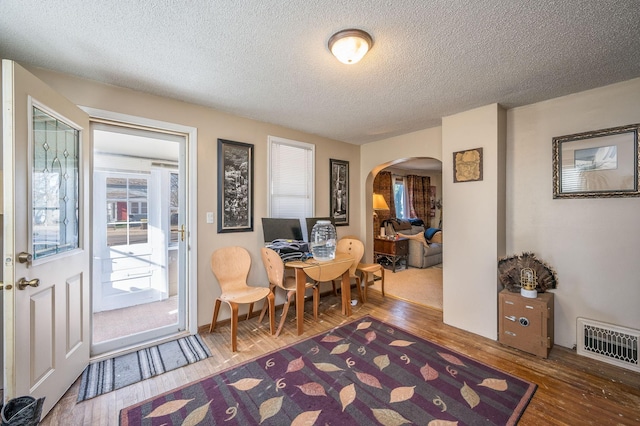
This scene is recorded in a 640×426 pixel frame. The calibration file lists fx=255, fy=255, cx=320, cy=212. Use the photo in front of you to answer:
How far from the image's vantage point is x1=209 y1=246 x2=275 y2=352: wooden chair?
246cm

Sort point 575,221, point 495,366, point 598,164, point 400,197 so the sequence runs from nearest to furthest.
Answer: point 495,366 → point 598,164 → point 575,221 → point 400,197

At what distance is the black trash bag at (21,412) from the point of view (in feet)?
3.60

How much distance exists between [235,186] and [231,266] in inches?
34.3

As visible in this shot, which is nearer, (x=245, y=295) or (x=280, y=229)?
(x=245, y=295)

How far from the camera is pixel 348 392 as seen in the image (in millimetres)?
1743

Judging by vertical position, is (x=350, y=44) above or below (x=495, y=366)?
above

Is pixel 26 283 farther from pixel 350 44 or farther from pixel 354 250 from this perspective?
pixel 354 250

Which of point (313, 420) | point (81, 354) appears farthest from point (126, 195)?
point (313, 420)

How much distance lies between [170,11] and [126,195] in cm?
204

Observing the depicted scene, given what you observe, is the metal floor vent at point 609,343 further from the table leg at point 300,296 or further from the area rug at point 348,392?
the table leg at point 300,296

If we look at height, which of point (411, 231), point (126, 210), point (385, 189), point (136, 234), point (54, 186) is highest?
point (385, 189)

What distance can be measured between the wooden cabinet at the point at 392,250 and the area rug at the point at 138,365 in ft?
12.2

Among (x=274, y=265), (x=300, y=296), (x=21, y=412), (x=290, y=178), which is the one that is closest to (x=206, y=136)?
(x=290, y=178)

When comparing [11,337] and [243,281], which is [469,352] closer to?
[243,281]
